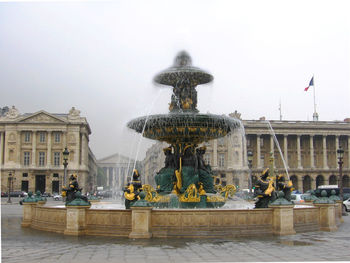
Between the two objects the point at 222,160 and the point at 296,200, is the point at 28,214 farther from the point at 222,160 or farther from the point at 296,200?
the point at 222,160

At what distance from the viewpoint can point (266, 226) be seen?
12.4 metres

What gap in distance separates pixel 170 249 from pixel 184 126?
6.42m

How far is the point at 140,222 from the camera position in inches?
456

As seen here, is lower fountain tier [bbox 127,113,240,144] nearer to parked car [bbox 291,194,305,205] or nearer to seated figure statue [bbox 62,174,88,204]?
seated figure statue [bbox 62,174,88,204]

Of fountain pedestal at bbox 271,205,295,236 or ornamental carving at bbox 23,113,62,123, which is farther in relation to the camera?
ornamental carving at bbox 23,113,62,123

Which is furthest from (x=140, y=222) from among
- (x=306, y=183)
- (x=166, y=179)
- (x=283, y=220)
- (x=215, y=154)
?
(x=306, y=183)

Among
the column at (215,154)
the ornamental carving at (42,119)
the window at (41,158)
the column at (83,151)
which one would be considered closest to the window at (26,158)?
the window at (41,158)

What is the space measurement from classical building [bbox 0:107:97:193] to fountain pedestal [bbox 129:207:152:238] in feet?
260

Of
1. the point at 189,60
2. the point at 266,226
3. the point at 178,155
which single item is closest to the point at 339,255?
the point at 266,226

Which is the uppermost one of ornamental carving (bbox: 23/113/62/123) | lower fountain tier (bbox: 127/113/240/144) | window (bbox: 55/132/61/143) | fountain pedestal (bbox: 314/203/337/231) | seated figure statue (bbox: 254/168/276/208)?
ornamental carving (bbox: 23/113/62/123)

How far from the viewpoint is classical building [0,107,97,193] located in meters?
89.2

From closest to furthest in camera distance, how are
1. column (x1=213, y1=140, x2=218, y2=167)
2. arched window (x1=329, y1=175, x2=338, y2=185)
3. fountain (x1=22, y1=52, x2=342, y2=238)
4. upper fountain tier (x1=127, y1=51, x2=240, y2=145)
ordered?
fountain (x1=22, y1=52, x2=342, y2=238) → upper fountain tier (x1=127, y1=51, x2=240, y2=145) → column (x1=213, y1=140, x2=218, y2=167) → arched window (x1=329, y1=175, x2=338, y2=185)

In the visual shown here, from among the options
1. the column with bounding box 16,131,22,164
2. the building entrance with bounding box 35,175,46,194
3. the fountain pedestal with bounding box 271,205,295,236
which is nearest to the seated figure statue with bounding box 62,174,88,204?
the fountain pedestal with bounding box 271,205,295,236

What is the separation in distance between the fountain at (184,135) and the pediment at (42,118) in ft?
252
